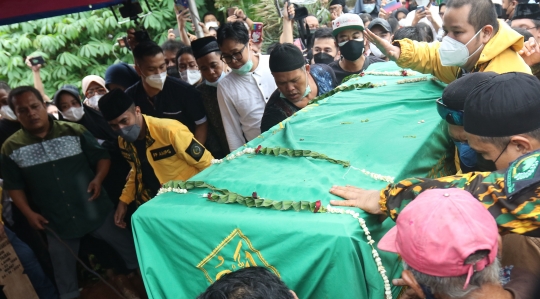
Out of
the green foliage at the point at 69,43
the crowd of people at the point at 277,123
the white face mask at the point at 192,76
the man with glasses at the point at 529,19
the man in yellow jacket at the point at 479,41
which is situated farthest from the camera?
the green foliage at the point at 69,43

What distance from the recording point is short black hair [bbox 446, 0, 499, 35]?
7.86 feet

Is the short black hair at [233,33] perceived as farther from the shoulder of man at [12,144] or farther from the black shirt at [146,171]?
the shoulder of man at [12,144]

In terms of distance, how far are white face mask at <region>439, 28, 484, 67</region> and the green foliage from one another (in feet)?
20.4

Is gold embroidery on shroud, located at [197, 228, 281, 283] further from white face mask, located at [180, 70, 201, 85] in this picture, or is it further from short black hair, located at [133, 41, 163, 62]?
white face mask, located at [180, 70, 201, 85]

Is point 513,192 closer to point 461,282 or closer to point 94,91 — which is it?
point 461,282

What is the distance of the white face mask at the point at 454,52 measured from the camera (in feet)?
8.14

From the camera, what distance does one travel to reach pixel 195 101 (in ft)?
12.4

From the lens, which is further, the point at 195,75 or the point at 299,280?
the point at 195,75

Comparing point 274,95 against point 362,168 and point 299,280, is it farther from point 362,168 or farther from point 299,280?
point 299,280

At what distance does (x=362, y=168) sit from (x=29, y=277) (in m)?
3.10

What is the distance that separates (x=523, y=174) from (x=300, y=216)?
0.73m

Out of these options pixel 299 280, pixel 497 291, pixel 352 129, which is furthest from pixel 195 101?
pixel 497 291

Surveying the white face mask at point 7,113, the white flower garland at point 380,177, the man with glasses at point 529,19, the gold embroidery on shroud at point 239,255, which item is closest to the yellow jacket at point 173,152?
the gold embroidery on shroud at point 239,255

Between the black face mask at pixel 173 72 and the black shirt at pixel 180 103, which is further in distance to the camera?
the black face mask at pixel 173 72
